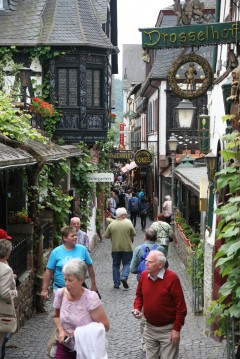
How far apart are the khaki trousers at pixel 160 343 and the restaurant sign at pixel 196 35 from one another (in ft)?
10.6

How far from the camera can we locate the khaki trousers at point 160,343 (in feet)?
28.4

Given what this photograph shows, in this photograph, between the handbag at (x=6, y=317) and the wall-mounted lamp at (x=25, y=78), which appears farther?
the wall-mounted lamp at (x=25, y=78)

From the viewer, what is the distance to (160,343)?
8.77m

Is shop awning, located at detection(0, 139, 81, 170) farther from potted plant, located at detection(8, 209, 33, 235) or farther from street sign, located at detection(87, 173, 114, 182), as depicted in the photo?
street sign, located at detection(87, 173, 114, 182)

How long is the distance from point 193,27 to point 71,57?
15975 mm

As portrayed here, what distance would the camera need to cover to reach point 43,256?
15312 mm

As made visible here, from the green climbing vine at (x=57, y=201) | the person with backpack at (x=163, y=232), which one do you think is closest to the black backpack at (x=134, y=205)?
the green climbing vine at (x=57, y=201)

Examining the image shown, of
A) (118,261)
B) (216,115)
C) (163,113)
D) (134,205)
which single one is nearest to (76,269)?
(216,115)

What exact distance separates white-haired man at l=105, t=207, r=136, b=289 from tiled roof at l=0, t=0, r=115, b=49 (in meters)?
9.98

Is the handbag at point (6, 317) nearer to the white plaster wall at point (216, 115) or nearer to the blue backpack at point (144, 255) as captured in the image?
the blue backpack at point (144, 255)

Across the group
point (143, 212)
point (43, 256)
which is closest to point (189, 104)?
point (43, 256)

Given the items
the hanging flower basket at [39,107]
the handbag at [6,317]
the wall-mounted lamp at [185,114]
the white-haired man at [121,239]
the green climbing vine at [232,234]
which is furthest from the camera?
the hanging flower basket at [39,107]

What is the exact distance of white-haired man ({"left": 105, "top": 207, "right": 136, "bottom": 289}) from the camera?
646 inches

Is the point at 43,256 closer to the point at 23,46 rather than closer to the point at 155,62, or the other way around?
the point at 23,46
